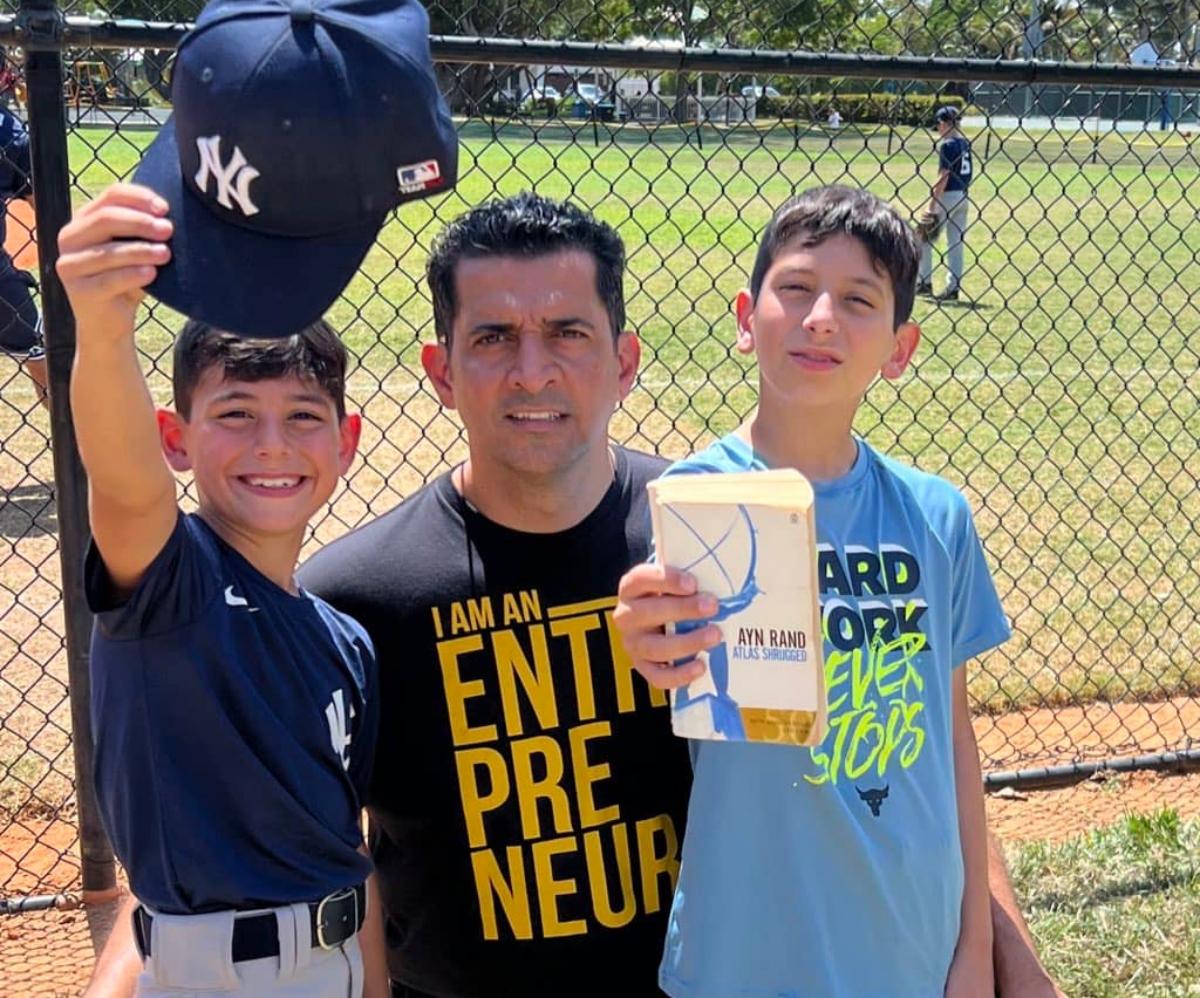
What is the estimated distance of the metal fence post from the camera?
323 cm

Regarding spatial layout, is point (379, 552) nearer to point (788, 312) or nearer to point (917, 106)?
point (788, 312)

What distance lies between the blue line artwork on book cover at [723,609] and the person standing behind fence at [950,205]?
9980mm

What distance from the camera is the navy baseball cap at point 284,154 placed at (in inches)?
62.4

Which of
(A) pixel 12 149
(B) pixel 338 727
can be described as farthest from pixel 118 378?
(A) pixel 12 149

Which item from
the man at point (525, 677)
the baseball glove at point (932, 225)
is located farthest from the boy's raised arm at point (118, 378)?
the baseball glove at point (932, 225)

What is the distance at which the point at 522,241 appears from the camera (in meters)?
2.16

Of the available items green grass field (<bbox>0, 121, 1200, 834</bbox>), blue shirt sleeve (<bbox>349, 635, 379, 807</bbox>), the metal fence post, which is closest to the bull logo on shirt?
blue shirt sleeve (<bbox>349, 635, 379, 807</bbox>)

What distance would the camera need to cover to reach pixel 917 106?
2530cm

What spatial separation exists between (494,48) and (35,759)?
2.66m

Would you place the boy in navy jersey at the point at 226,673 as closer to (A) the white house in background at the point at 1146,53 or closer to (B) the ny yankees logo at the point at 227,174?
(B) the ny yankees logo at the point at 227,174

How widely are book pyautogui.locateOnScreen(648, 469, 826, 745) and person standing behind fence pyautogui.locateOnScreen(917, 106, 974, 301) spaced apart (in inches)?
393

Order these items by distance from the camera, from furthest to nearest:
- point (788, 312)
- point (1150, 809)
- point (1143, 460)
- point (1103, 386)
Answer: point (1103, 386) → point (1143, 460) → point (1150, 809) → point (788, 312)

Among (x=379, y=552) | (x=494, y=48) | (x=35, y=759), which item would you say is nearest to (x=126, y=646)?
(x=379, y=552)

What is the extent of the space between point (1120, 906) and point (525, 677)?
89.5 inches
